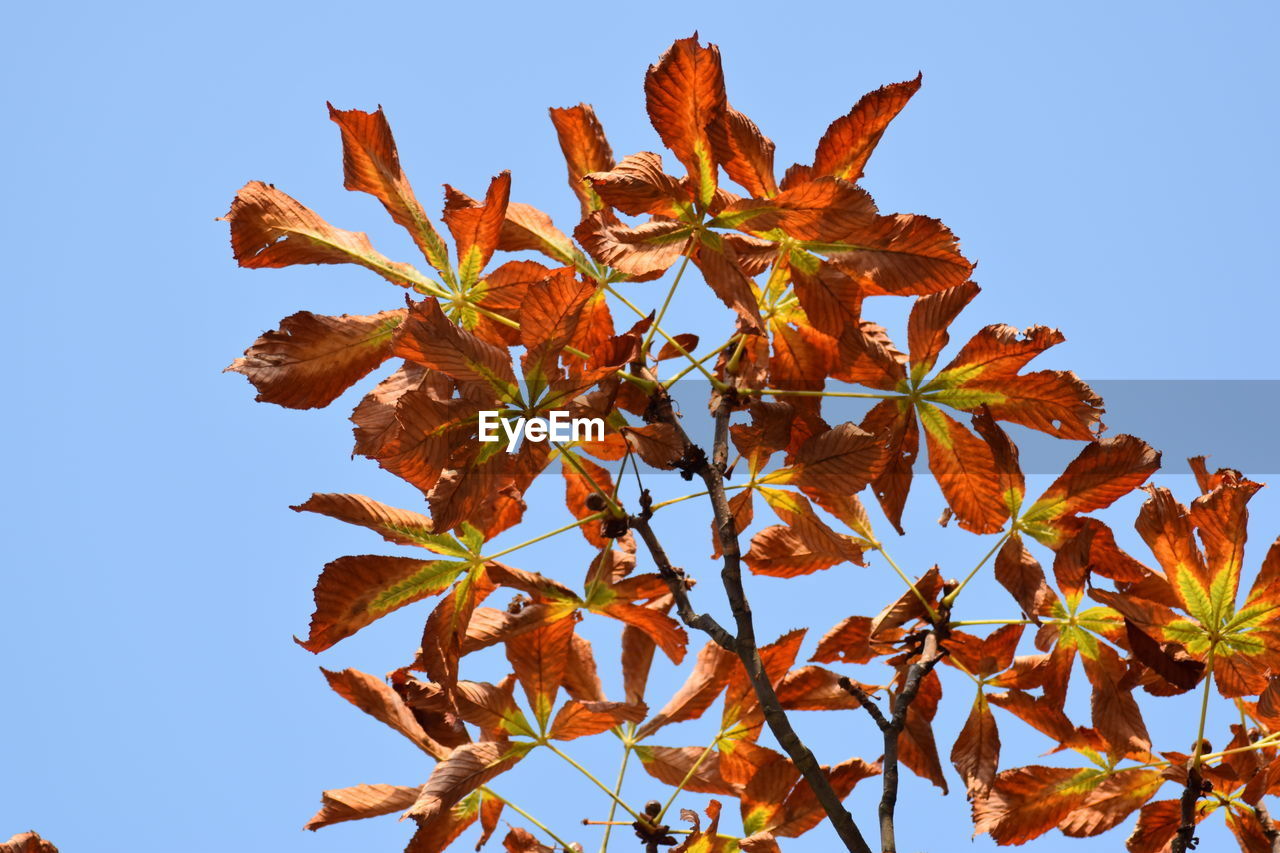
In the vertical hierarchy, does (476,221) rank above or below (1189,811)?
above

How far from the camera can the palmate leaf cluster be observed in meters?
1.07

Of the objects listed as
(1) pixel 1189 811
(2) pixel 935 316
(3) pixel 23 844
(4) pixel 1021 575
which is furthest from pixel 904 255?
(3) pixel 23 844

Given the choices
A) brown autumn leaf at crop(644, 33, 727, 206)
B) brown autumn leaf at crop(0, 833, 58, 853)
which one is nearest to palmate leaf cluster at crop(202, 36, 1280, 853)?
brown autumn leaf at crop(644, 33, 727, 206)

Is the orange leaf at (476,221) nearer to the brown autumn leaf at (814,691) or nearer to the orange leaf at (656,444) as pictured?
the orange leaf at (656,444)

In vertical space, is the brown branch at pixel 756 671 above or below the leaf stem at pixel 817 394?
below

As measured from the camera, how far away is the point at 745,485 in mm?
1237

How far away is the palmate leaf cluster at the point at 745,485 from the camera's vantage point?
1.07 metres

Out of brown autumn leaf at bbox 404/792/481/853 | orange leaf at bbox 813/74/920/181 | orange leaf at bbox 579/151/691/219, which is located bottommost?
brown autumn leaf at bbox 404/792/481/853

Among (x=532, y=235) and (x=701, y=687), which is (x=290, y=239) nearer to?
(x=532, y=235)

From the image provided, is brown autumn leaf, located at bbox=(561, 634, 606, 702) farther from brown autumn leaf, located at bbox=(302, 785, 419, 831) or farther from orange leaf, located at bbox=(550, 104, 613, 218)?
orange leaf, located at bbox=(550, 104, 613, 218)

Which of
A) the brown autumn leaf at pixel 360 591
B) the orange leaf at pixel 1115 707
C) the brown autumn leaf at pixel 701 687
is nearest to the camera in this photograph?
the brown autumn leaf at pixel 360 591

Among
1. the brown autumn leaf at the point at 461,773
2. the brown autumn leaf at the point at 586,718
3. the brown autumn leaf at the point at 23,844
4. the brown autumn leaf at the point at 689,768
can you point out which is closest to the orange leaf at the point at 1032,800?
the brown autumn leaf at the point at 689,768

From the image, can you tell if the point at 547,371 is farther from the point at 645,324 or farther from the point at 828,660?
the point at 828,660

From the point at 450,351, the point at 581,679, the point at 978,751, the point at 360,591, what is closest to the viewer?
the point at 450,351
